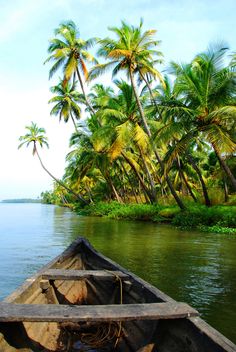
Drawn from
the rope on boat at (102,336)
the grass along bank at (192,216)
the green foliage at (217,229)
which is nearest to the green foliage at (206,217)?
the grass along bank at (192,216)

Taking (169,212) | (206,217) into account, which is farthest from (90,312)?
(169,212)

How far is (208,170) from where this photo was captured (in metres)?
34.8

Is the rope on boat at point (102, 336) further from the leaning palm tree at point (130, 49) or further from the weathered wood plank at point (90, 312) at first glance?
the leaning palm tree at point (130, 49)

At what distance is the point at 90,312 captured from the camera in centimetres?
301

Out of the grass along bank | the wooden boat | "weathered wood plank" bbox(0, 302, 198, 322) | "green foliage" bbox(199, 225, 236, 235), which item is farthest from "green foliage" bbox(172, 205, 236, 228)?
"weathered wood plank" bbox(0, 302, 198, 322)

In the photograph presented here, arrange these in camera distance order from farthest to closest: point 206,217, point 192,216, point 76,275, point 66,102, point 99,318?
1. point 66,102
2. point 192,216
3. point 206,217
4. point 76,275
5. point 99,318

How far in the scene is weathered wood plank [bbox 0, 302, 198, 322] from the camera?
2861 mm

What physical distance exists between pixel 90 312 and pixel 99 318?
126 millimetres

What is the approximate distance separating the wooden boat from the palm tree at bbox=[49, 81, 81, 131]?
2751 cm

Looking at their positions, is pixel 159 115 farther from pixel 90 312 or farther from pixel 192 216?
pixel 90 312

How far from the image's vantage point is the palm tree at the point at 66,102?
31.5m

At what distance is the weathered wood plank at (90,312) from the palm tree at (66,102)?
2956 cm

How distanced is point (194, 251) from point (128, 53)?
39.2 ft

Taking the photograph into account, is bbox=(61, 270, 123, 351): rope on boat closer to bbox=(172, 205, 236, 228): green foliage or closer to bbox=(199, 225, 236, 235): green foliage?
bbox=(199, 225, 236, 235): green foliage
